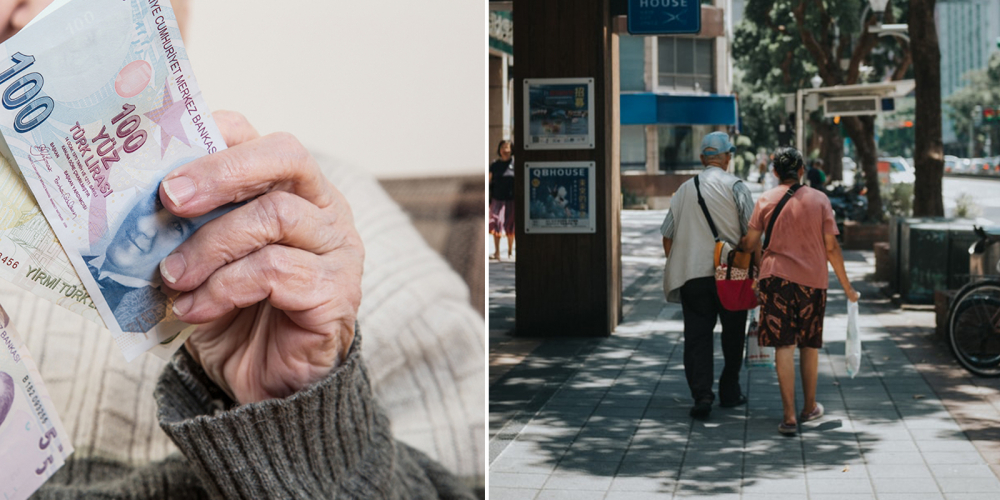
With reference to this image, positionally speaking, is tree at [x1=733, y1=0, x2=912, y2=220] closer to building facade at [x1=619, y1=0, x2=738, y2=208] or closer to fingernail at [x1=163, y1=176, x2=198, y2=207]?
building facade at [x1=619, y1=0, x2=738, y2=208]

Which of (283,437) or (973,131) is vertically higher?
(973,131)

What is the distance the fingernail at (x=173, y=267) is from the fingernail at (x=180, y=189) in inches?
3.4

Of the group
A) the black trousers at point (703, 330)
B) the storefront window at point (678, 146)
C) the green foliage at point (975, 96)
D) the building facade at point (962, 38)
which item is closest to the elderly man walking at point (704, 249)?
the black trousers at point (703, 330)

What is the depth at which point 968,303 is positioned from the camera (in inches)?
291

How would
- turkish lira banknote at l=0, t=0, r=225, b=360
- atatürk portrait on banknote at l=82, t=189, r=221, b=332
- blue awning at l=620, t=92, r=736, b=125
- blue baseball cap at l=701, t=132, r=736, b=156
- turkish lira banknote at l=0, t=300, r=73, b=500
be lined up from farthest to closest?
blue awning at l=620, t=92, r=736, b=125 < blue baseball cap at l=701, t=132, r=736, b=156 < turkish lira banknote at l=0, t=300, r=73, b=500 < atatürk portrait on banknote at l=82, t=189, r=221, b=332 < turkish lira banknote at l=0, t=0, r=225, b=360

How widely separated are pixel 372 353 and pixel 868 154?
62.0ft

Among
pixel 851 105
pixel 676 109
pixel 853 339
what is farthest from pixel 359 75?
pixel 676 109

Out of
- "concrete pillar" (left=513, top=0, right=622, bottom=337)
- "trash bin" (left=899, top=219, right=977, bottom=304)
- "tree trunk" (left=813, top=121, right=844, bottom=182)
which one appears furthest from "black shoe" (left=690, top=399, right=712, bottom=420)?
"tree trunk" (left=813, top=121, right=844, bottom=182)

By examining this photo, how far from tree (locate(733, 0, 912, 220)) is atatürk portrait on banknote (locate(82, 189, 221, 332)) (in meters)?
18.1

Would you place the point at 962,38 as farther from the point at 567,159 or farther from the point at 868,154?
the point at 567,159

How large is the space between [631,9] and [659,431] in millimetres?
4240

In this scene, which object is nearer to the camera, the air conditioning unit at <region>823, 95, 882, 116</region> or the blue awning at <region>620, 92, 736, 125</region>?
the air conditioning unit at <region>823, 95, 882, 116</region>

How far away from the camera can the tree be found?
→ 2062cm

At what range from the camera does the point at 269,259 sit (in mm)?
1505
